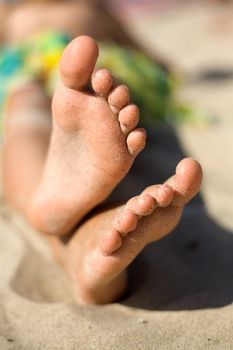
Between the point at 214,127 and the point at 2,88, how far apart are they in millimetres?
725

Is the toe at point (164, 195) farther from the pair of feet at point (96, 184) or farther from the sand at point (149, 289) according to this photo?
the sand at point (149, 289)

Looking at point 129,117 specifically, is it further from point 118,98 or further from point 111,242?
point 111,242

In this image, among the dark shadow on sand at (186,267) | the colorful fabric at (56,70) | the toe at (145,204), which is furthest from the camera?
the colorful fabric at (56,70)

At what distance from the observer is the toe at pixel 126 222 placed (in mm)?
932

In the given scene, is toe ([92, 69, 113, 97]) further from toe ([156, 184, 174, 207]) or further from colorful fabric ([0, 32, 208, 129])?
colorful fabric ([0, 32, 208, 129])

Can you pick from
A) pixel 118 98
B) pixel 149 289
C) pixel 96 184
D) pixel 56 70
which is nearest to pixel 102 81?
pixel 118 98

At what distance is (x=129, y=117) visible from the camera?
3.10ft

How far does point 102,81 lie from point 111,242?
0.79 feet

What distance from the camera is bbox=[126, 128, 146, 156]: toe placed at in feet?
3.10

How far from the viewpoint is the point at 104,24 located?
2271 millimetres

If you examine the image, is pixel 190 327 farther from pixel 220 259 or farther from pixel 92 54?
pixel 92 54

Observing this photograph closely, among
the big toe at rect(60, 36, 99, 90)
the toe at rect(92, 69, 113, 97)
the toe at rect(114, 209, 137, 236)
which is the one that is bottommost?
the toe at rect(114, 209, 137, 236)

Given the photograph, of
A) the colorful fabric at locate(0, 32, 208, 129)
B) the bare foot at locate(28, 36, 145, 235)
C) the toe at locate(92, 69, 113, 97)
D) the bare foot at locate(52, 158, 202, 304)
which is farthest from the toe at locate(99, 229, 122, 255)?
the colorful fabric at locate(0, 32, 208, 129)

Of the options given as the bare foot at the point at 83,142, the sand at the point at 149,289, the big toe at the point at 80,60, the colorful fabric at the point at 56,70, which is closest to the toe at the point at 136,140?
the bare foot at the point at 83,142
